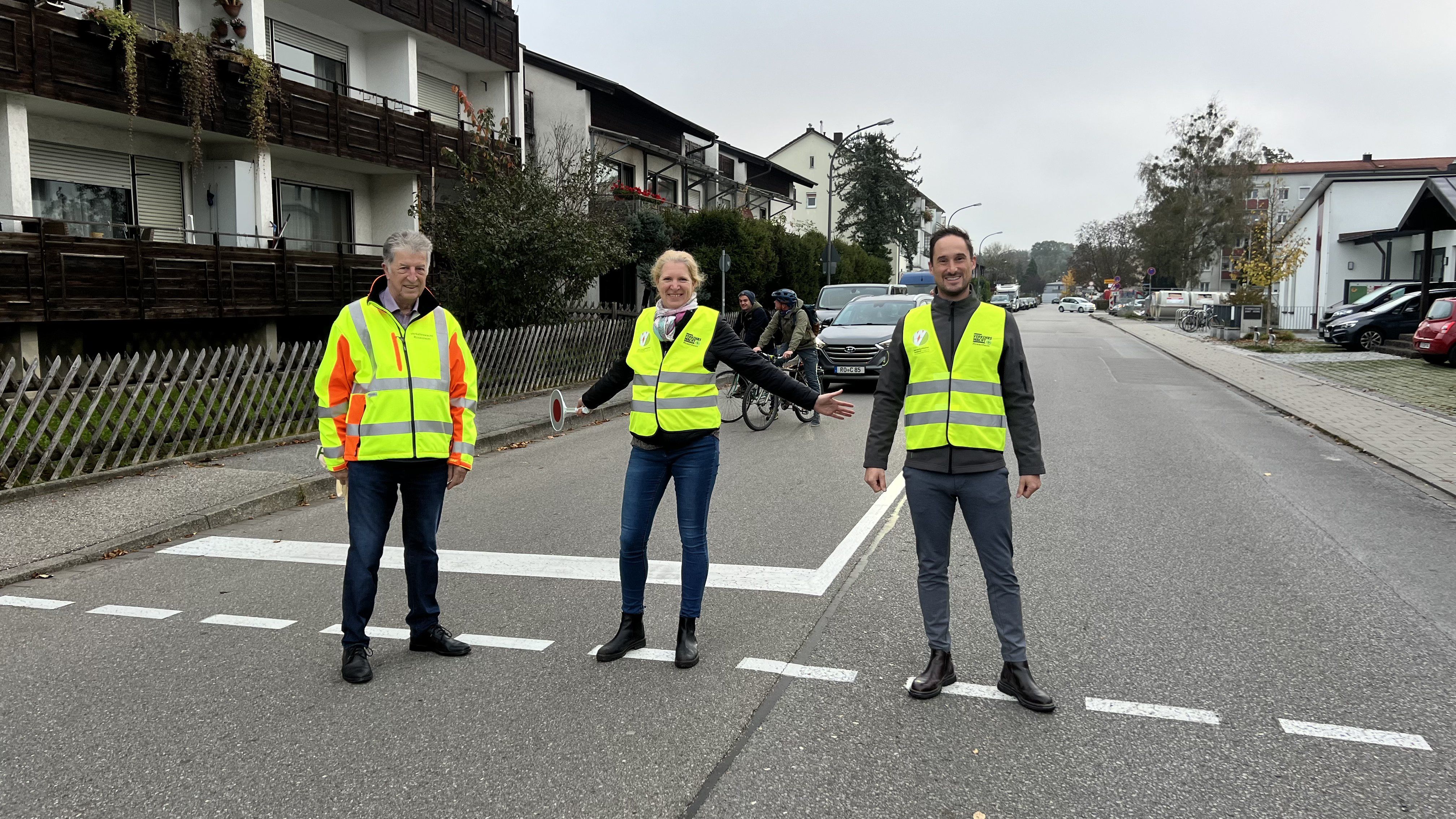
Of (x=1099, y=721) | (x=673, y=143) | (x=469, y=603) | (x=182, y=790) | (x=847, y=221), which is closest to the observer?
(x=182, y=790)

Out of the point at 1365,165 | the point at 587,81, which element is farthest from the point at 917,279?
the point at 1365,165

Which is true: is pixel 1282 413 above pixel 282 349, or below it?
below

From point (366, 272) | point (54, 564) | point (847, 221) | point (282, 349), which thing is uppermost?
point (847, 221)

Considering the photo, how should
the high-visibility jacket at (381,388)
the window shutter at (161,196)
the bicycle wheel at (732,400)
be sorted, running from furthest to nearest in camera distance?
the window shutter at (161,196)
the bicycle wheel at (732,400)
the high-visibility jacket at (381,388)

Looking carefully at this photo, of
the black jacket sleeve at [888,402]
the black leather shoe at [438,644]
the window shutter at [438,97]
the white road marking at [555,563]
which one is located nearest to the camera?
the black jacket sleeve at [888,402]

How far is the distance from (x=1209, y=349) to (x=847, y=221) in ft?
139

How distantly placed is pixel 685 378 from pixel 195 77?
15337mm

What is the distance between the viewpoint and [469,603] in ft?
17.2

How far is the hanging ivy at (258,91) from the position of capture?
55.6 ft

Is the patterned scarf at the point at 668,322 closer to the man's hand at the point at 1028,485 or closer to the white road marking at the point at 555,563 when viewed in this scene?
the white road marking at the point at 555,563

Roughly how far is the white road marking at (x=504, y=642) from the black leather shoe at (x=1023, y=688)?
2022 mm

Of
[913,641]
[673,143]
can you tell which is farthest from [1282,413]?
[673,143]

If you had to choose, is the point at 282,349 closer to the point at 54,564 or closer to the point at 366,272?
the point at 54,564

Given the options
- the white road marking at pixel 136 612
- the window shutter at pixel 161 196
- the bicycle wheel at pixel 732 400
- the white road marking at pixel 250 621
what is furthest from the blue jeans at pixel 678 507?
the window shutter at pixel 161 196
